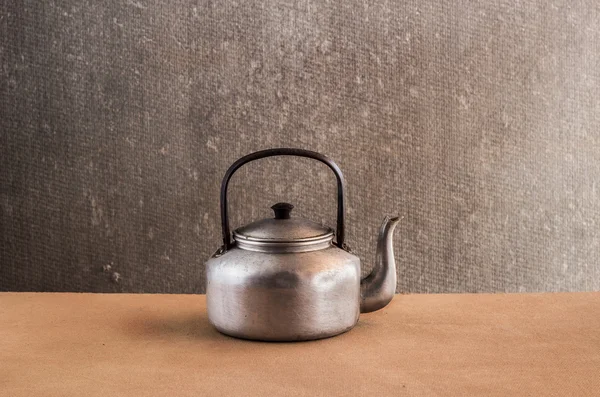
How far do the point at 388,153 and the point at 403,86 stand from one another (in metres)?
0.15

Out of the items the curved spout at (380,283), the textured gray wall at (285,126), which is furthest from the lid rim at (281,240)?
the textured gray wall at (285,126)

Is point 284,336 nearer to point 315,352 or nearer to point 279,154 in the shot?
point 315,352

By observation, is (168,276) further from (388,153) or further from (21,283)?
(388,153)

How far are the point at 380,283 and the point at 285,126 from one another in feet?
1.85

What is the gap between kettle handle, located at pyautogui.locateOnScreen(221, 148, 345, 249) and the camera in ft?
3.70

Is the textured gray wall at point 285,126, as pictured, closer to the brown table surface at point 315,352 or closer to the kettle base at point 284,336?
the brown table surface at point 315,352

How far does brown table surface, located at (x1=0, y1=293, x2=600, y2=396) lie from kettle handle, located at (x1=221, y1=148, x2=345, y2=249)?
0.52 ft

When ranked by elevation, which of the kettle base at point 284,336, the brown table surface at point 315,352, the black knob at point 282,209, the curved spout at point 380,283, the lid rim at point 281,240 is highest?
the black knob at point 282,209

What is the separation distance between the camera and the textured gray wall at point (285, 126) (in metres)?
1.65

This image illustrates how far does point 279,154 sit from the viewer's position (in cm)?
112

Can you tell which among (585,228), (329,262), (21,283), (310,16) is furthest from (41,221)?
(585,228)

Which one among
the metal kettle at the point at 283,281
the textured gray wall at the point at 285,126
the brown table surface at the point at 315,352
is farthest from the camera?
the textured gray wall at the point at 285,126

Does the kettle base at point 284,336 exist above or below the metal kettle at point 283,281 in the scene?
below

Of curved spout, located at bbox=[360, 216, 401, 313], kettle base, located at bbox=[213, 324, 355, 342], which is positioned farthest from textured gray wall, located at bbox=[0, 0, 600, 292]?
kettle base, located at bbox=[213, 324, 355, 342]
